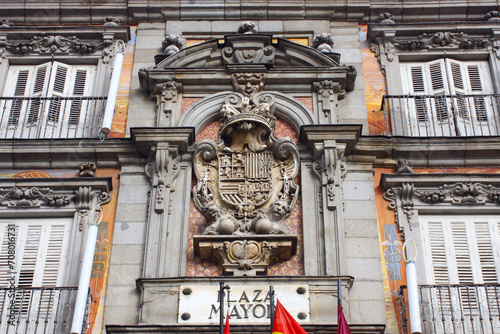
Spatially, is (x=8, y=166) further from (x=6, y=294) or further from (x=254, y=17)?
(x=254, y=17)

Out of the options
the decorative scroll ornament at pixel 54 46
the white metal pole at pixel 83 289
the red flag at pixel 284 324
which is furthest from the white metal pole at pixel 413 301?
the decorative scroll ornament at pixel 54 46

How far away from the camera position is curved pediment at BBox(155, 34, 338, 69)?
1539 centimetres


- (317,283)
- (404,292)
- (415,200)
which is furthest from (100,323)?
(415,200)

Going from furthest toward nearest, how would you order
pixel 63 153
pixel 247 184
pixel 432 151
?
pixel 63 153 → pixel 432 151 → pixel 247 184

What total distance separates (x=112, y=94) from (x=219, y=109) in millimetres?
1875

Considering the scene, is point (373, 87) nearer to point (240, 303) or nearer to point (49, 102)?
point (240, 303)

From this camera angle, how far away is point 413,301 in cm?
1116

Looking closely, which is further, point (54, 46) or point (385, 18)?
point (385, 18)

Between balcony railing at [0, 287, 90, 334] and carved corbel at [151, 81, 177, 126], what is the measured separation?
3629 millimetres

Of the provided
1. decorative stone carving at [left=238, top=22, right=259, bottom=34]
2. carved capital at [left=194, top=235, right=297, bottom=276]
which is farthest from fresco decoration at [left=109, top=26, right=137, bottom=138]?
carved capital at [left=194, top=235, right=297, bottom=276]

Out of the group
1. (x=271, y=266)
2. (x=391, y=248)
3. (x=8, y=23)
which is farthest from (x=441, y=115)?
(x=8, y=23)

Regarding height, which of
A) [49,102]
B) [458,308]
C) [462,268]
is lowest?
[458,308]

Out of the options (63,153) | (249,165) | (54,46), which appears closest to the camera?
(249,165)

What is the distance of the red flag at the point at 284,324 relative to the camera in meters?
10.4
